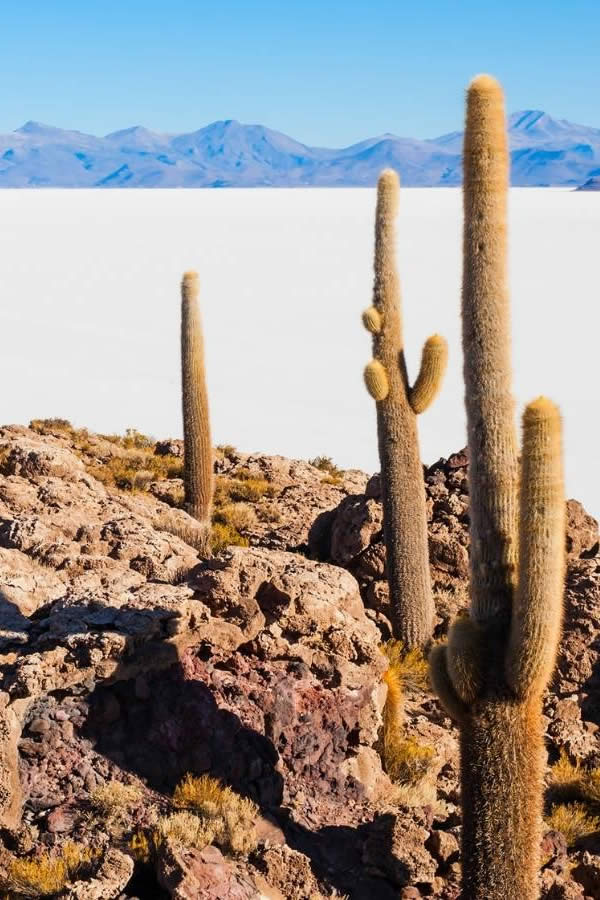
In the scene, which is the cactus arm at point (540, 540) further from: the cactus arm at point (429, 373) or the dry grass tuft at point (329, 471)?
the dry grass tuft at point (329, 471)

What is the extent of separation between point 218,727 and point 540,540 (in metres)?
2.11

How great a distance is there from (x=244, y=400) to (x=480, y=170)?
2172cm

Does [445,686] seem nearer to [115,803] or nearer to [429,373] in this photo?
[115,803]

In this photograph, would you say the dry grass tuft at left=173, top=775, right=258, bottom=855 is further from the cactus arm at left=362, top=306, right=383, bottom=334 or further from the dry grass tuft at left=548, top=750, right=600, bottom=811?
the cactus arm at left=362, top=306, right=383, bottom=334

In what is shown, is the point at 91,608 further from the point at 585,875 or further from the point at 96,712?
the point at 585,875

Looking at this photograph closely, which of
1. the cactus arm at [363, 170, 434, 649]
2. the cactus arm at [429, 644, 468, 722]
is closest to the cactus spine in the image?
the cactus arm at [363, 170, 434, 649]

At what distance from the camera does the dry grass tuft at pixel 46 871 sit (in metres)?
4.83

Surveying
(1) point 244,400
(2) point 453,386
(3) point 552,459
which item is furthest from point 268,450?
(3) point 552,459

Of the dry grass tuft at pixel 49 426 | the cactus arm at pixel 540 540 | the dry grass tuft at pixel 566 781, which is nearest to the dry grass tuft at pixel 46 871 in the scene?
the cactus arm at pixel 540 540

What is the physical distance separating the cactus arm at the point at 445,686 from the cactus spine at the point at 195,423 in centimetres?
770

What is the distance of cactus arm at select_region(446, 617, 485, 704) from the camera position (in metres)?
5.36

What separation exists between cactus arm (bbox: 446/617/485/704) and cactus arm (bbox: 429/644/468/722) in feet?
0.21

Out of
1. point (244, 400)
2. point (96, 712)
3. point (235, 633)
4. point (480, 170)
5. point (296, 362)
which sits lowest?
point (96, 712)

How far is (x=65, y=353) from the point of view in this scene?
3375 centimetres
